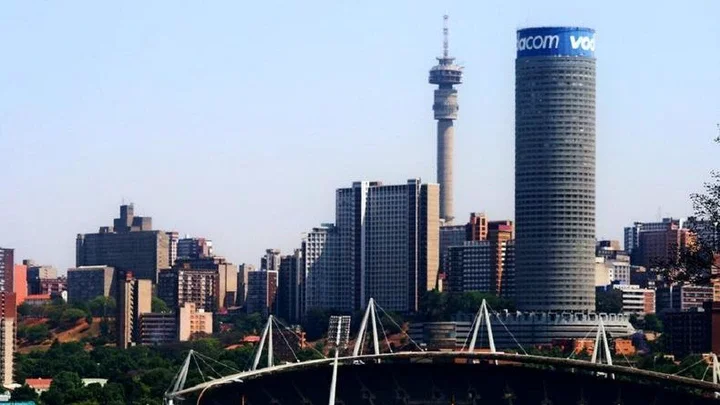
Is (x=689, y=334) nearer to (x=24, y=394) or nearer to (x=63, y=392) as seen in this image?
(x=63, y=392)

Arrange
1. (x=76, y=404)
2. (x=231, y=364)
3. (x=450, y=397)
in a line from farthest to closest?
1. (x=231, y=364)
2. (x=76, y=404)
3. (x=450, y=397)

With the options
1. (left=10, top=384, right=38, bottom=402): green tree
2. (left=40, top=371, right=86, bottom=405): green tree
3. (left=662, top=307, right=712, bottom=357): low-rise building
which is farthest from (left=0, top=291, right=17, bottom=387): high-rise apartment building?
(left=662, top=307, right=712, bottom=357): low-rise building

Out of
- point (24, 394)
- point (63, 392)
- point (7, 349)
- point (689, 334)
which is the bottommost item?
point (24, 394)

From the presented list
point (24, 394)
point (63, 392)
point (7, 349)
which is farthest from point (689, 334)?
point (24, 394)

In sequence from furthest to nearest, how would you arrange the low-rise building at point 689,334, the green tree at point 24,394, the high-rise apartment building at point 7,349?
1. the low-rise building at point 689,334
2. the high-rise apartment building at point 7,349
3. the green tree at point 24,394

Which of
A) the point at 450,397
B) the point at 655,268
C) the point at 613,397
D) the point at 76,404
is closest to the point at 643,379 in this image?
the point at 613,397

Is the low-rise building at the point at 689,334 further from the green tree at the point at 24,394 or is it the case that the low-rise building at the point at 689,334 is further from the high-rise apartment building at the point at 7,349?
the green tree at the point at 24,394

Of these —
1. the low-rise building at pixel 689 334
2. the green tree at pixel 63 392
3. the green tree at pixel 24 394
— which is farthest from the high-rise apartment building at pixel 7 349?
the low-rise building at pixel 689 334

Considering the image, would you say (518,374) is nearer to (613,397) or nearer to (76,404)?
(613,397)
